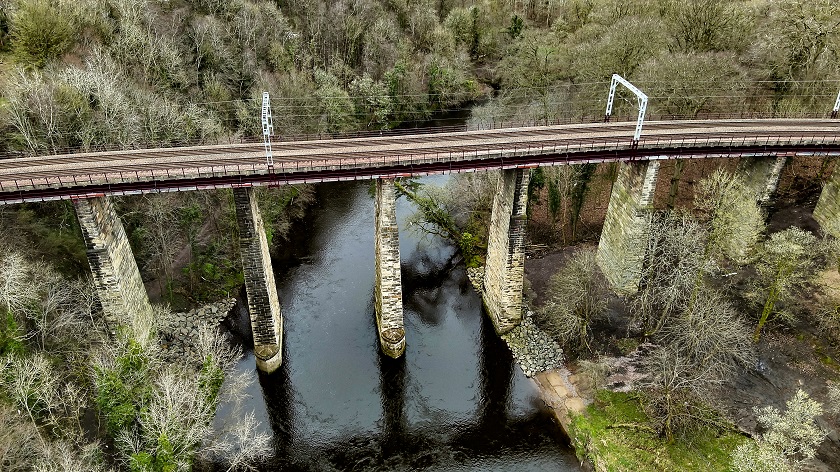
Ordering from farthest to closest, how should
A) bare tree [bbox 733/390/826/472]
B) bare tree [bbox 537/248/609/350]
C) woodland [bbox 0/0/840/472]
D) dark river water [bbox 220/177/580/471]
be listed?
1. bare tree [bbox 537/248/609/350]
2. dark river water [bbox 220/177/580/471]
3. woodland [bbox 0/0/840/472]
4. bare tree [bbox 733/390/826/472]

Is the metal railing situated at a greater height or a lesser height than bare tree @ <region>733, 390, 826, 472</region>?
greater

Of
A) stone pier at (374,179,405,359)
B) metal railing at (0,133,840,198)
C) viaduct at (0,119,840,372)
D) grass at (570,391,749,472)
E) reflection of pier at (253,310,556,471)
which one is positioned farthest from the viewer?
stone pier at (374,179,405,359)

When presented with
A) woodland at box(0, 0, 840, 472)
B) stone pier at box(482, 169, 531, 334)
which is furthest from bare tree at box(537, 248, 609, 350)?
stone pier at box(482, 169, 531, 334)

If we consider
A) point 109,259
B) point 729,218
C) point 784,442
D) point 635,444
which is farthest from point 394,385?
point 729,218

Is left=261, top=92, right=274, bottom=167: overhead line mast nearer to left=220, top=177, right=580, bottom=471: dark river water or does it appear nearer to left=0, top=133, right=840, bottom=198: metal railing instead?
left=0, top=133, right=840, bottom=198: metal railing

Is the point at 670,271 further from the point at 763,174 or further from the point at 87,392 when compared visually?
the point at 87,392

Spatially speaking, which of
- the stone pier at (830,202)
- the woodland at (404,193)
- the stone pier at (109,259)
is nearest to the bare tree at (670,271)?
the woodland at (404,193)

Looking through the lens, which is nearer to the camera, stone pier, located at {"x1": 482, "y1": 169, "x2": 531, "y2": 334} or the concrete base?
stone pier, located at {"x1": 482, "y1": 169, "x2": 531, "y2": 334}
